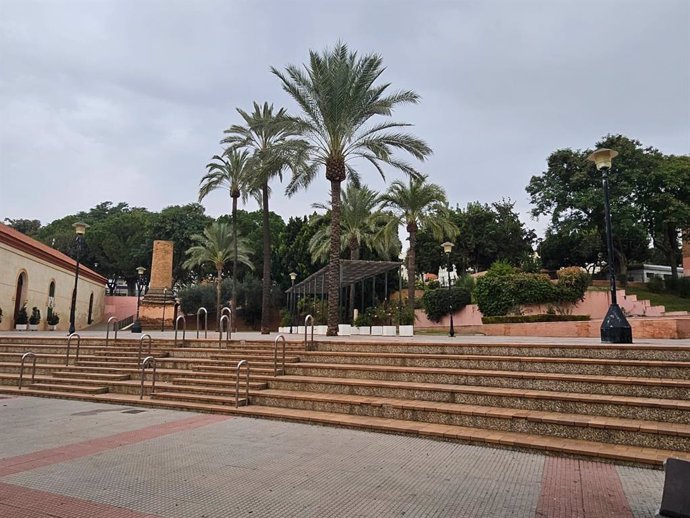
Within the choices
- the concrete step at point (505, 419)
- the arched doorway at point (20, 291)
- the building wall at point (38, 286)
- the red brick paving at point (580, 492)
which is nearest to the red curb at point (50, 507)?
the red brick paving at point (580, 492)

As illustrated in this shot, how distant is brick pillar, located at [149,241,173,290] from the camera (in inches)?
1394

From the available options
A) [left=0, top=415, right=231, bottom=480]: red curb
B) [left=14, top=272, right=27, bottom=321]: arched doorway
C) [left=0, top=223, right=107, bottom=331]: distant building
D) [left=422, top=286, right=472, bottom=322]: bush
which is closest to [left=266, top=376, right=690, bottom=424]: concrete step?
[left=0, top=415, right=231, bottom=480]: red curb

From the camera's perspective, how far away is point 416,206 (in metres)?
27.7

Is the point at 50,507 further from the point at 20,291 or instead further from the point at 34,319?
the point at 20,291

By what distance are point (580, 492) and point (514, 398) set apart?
110 inches

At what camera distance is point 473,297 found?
2970cm

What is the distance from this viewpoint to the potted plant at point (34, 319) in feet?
108

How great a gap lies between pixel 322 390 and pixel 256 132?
70.4 ft

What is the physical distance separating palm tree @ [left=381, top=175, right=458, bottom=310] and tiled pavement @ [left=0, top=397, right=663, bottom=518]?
2073cm

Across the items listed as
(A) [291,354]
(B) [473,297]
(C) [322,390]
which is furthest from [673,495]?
(B) [473,297]

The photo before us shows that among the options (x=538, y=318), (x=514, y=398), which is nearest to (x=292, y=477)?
(x=514, y=398)

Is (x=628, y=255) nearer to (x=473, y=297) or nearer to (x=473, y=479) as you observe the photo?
(x=473, y=297)

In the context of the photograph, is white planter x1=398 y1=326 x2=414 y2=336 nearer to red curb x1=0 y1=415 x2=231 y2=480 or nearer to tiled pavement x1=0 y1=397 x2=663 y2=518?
red curb x1=0 y1=415 x2=231 y2=480

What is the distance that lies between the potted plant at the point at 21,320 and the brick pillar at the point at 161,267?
804 cm
